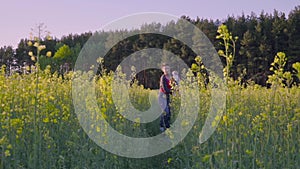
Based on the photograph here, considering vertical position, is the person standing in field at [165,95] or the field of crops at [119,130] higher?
the person standing in field at [165,95]

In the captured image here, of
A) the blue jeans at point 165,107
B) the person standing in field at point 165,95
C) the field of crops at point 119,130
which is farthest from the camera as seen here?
the person standing in field at point 165,95

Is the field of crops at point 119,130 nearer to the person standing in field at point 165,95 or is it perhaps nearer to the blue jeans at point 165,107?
the blue jeans at point 165,107

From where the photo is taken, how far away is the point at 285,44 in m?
33.7

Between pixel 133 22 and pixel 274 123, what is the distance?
14.9 ft

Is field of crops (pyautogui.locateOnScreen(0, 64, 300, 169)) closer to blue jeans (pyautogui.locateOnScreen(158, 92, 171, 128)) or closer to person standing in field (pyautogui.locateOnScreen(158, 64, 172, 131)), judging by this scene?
blue jeans (pyautogui.locateOnScreen(158, 92, 171, 128))

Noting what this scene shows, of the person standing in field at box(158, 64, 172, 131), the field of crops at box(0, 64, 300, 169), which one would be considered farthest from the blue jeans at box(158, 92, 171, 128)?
the field of crops at box(0, 64, 300, 169)

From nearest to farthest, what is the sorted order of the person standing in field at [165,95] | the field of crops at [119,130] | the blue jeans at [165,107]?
the field of crops at [119,130], the blue jeans at [165,107], the person standing in field at [165,95]

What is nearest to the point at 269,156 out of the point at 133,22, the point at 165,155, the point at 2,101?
the point at 165,155

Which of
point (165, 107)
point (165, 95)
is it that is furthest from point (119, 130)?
point (165, 95)

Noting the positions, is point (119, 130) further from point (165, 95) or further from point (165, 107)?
point (165, 95)

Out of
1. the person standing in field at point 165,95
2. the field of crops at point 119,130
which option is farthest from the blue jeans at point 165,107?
the field of crops at point 119,130

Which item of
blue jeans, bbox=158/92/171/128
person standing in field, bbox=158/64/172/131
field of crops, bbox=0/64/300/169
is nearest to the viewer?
field of crops, bbox=0/64/300/169

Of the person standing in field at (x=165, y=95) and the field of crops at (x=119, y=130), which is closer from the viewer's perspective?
the field of crops at (x=119, y=130)

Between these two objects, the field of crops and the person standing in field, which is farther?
the person standing in field
